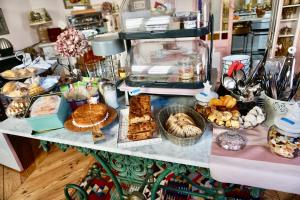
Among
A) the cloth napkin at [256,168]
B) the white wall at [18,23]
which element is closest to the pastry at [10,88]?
the cloth napkin at [256,168]

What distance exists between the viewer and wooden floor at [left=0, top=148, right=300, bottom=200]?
1.61 metres

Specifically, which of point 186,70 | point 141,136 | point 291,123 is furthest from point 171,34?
point 291,123

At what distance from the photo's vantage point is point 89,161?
6.35ft

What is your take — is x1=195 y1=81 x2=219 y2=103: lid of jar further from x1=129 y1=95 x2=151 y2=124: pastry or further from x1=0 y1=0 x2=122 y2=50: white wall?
x1=0 y1=0 x2=122 y2=50: white wall

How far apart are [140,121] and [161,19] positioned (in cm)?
49

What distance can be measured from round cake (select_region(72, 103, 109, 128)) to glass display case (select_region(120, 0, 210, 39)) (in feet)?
1.25

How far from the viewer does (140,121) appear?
3.08ft

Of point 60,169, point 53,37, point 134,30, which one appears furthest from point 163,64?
point 53,37

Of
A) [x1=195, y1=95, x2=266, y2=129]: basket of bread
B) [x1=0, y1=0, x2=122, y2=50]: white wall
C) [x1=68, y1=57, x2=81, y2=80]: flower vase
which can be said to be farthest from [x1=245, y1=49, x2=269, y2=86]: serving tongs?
[x1=0, y1=0, x2=122, y2=50]: white wall

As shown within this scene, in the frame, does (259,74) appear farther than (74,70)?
No

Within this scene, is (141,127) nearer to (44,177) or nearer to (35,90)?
(35,90)

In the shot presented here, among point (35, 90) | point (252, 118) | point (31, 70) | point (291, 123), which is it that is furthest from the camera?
point (31, 70)

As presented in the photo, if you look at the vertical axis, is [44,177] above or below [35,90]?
below

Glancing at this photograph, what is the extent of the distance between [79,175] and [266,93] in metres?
1.57
